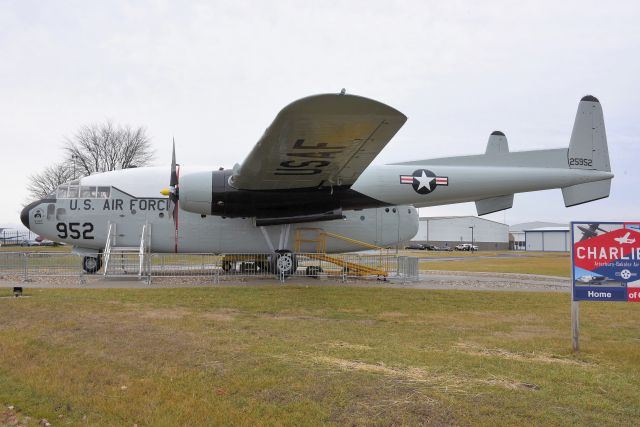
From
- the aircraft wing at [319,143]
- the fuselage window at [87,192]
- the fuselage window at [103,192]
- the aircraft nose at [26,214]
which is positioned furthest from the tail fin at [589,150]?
the aircraft nose at [26,214]

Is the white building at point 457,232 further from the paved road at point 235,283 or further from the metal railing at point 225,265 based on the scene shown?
the paved road at point 235,283

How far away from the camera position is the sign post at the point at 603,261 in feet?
23.2

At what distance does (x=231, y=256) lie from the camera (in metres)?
17.9

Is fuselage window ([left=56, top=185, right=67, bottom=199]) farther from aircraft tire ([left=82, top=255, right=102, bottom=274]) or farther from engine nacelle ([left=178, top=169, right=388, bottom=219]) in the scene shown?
engine nacelle ([left=178, top=169, right=388, bottom=219])

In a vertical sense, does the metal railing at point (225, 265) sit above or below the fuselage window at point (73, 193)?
below

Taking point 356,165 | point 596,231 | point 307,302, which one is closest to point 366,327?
point 307,302

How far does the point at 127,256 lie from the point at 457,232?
9057 cm

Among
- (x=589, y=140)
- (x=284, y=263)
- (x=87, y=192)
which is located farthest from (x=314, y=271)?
(x=589, y=140)

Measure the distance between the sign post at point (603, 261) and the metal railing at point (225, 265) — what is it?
1045cm

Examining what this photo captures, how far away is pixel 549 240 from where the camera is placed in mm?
93562

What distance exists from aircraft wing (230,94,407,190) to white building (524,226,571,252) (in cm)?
8816

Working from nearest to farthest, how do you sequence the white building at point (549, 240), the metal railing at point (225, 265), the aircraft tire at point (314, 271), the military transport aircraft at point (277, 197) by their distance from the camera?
the military transport aircraft at point (277, 197) → the metal railing at point (225, 265) → the aircraft tire at point (314, 271) → the white building at point (549, 240)

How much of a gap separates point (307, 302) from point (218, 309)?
91.1 inches

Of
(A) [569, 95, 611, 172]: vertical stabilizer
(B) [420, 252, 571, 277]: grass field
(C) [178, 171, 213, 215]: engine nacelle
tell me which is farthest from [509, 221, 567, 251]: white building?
(C) [178, 171, 213, 215]: engine nacelle
